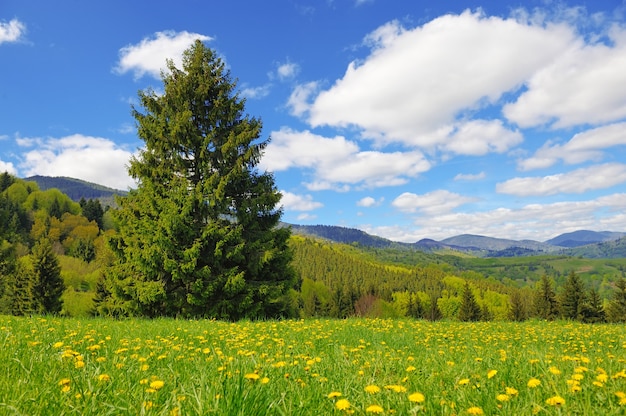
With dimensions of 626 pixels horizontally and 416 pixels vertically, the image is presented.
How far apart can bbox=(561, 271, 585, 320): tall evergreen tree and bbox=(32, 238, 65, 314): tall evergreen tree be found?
63.0 metres

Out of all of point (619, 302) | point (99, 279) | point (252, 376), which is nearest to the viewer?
point (252, 376)

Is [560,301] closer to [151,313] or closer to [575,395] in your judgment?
[151,313]

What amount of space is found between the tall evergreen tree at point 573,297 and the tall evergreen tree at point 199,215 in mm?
47919

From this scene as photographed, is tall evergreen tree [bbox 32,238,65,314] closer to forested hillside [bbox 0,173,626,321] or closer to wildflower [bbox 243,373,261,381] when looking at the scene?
forested hillside [bbox 0,173,626,321]

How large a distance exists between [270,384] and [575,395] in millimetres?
2152

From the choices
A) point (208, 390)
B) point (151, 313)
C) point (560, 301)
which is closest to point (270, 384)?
point (208, 390)

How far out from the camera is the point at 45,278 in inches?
1613

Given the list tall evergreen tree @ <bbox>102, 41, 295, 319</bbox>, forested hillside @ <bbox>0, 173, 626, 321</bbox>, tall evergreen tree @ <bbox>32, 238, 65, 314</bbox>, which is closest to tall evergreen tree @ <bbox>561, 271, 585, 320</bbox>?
forested hillside @ <bbox>0, 173, 626, 321</bbox>

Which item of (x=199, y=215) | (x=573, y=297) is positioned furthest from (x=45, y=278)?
(x=573, y=297)

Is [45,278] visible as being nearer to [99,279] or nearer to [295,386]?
[99,279]

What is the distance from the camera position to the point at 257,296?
15758mm

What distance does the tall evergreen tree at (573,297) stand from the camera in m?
48.1

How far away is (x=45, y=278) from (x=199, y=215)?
3616 cm

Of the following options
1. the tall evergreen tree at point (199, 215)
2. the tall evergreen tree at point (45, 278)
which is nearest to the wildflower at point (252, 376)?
the tall evergreen tree at point (199, 215)
